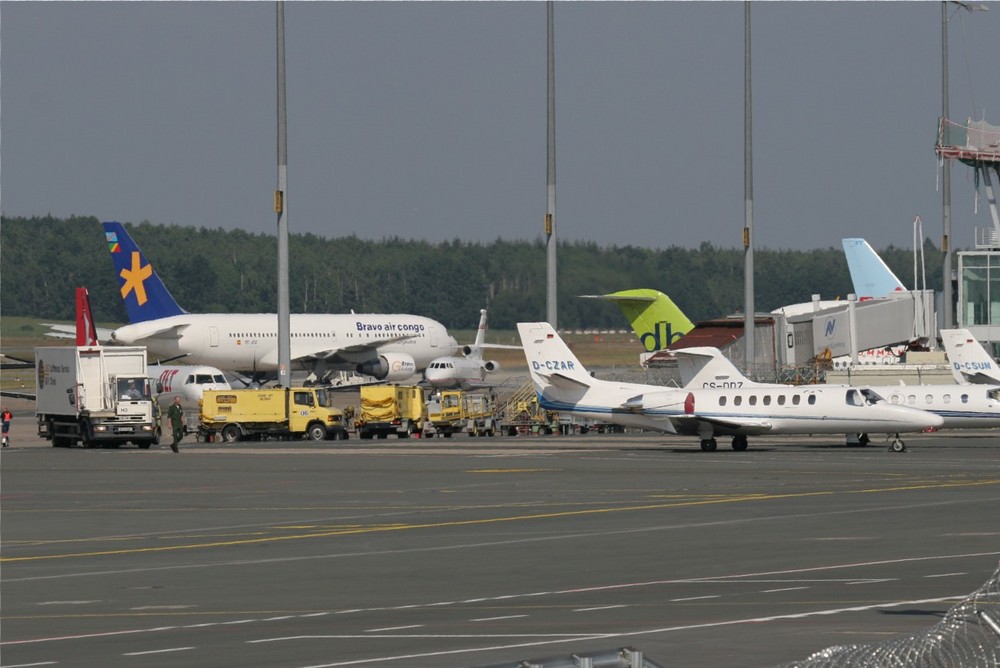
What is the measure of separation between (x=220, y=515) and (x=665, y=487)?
10484 millimetres

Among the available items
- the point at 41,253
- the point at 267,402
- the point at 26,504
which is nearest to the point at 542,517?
the point at 26,504

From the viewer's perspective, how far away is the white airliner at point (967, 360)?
6091cm

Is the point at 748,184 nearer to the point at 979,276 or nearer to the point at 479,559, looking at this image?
the point at 979,276

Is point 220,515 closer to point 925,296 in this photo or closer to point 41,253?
point 925,296

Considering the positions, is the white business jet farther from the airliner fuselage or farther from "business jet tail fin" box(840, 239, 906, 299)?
"business jet tail fin" box(840, 239, 906, 299)

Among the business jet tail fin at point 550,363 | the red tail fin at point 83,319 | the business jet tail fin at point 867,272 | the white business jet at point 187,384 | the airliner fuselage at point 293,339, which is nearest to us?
the business jet tail fin at point 550,363

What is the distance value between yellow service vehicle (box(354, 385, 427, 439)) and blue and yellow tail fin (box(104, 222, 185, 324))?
26.3 metres

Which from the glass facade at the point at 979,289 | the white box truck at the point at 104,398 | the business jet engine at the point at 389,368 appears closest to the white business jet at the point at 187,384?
A: the white box truck at the point at 104,398

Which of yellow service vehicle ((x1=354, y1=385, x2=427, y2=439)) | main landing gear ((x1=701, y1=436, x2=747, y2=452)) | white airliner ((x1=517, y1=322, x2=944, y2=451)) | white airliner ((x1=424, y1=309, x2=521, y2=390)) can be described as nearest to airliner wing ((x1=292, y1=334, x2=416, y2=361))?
white airliner ((x1=424, y1=309, x2=521, y2=390))

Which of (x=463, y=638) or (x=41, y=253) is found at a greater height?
(x=41, y=253)

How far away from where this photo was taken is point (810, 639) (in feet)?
46.9

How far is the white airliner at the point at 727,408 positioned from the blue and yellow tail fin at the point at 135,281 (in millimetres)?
37598

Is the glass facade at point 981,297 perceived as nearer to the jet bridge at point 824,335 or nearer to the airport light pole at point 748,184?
the jet bridge at point 824,335

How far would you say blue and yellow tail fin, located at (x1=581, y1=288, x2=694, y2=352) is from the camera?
7400cm
